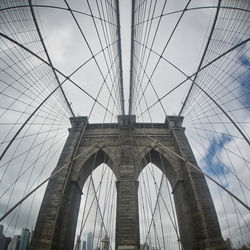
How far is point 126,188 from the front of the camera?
1016 cm

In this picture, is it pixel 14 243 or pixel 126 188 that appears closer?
pixel 126 188

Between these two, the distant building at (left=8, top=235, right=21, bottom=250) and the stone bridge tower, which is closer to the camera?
the stone bridge tower

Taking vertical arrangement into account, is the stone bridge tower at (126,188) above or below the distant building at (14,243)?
above

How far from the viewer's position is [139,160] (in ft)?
40.5

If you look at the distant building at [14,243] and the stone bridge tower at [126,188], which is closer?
the stone bridge tower at [126,188]

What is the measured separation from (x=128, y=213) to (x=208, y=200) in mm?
4755

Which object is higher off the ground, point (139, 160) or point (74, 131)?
point (74, 131)

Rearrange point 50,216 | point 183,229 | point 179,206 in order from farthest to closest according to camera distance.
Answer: point 179,206 < point 183,229 < point 50,216

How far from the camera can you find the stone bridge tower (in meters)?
8.29

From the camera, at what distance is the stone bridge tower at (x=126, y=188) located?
27.2ft

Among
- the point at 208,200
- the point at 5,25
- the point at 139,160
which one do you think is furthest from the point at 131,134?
the point at 5,25

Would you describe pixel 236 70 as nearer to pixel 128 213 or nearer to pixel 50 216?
pixel 128 213

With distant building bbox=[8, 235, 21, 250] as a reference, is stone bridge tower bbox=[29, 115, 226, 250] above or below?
above

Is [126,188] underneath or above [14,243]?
above
